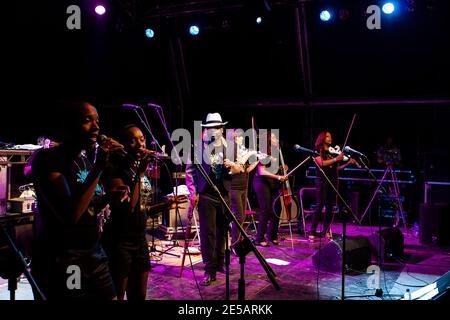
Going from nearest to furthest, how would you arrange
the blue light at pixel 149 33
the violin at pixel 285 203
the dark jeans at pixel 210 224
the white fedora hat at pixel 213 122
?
the dark jeans at pixel 210 224
the white fedora hat at pixel 213 122
the violin at pixel 285 203
the blue light at pixel 149 33

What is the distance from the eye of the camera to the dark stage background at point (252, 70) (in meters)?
8.47

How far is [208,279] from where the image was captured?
17.9ft

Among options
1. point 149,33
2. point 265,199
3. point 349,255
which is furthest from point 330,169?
point 149,33

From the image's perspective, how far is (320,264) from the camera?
6.24m

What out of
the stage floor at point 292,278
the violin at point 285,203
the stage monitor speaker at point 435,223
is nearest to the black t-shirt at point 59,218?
the stage floor at point 292,278

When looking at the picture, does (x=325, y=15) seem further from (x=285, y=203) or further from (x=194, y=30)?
(x=285, y=203)

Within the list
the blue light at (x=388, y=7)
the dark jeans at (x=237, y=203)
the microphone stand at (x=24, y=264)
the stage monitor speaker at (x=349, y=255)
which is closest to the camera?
the microphone stand at (x=24, y=264)

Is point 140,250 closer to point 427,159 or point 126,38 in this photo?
point 427,159

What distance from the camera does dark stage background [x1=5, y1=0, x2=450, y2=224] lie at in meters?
8.47

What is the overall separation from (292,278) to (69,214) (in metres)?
4.16

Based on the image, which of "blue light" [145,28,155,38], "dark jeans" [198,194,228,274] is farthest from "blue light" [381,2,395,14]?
"dark jeans" [198,194,228,274]

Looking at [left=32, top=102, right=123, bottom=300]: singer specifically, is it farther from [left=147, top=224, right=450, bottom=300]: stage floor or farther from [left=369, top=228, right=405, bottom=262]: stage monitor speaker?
[left=369, top=228, right=405, bottom=262]: stage monitor speaker

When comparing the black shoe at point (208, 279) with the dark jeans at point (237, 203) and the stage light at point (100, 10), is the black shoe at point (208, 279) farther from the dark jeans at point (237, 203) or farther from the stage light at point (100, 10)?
the stage light at point (100, 10)

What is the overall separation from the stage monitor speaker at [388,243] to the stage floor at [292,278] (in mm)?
136
